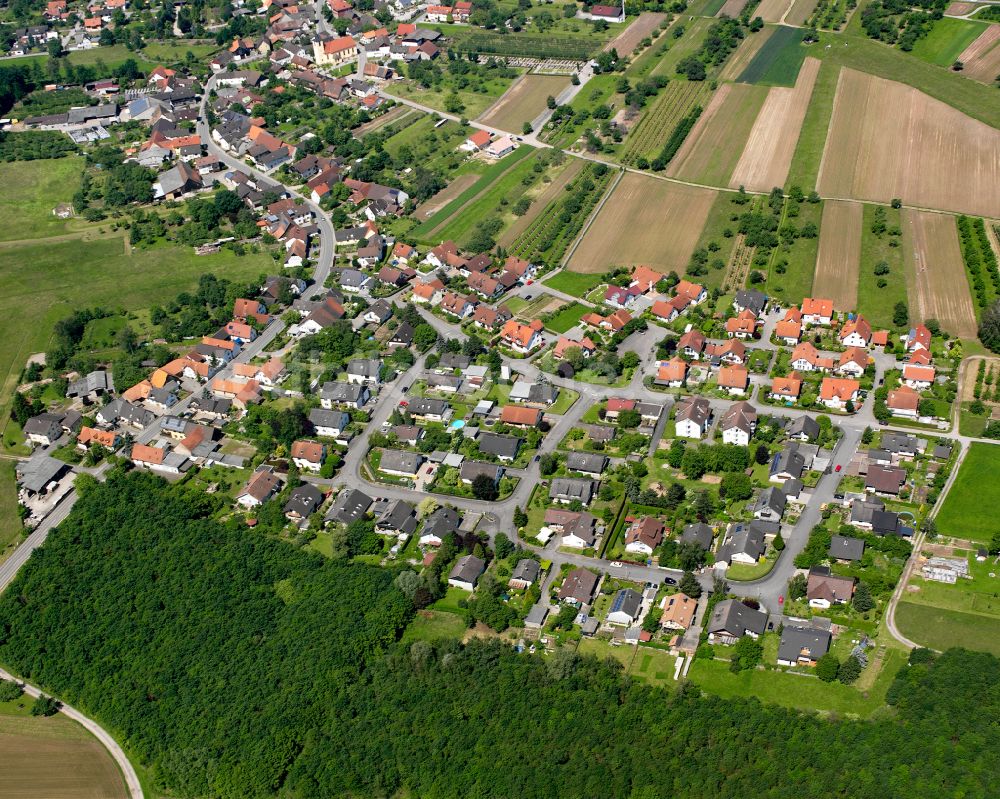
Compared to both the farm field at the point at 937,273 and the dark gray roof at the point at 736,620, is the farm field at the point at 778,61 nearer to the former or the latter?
the farm field at the point at 937,273

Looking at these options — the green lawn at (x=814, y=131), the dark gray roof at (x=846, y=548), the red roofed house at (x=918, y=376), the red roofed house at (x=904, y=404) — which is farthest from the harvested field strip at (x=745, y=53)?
the dark gray roof at (x=846, y=548)

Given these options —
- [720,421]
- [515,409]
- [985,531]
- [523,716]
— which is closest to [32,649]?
[523,716]

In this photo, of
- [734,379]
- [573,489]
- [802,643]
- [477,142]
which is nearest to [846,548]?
[802,643]

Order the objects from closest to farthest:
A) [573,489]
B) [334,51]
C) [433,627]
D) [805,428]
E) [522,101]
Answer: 1. [433,627]
2. [573,489]
3. [805,428]
4. [522,101]
5. [334,51]

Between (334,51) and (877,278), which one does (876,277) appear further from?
(334,51)

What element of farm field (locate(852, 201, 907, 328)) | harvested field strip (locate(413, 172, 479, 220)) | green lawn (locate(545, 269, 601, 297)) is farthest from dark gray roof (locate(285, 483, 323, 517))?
farm field (locate(852, 201, 907, 328))

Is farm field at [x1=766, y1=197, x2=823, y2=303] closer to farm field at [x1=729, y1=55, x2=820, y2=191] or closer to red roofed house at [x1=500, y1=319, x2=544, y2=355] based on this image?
farm field at [x1=729, y1=55, x2=820, y2=191]

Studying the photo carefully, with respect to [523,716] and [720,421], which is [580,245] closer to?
[720,421]
